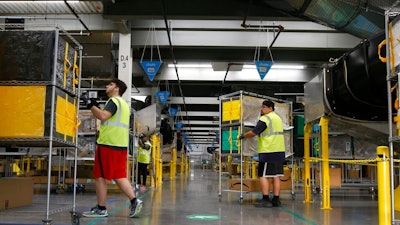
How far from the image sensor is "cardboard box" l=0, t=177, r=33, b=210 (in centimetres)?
625

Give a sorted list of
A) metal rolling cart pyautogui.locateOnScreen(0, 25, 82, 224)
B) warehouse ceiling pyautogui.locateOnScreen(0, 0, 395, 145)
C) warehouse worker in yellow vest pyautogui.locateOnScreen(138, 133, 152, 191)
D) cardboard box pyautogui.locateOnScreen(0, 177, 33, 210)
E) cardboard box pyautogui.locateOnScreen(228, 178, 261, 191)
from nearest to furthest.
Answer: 1. metal rolling cart pyautogui.locateOnScreen(0, 25, 82, 224)
2. cardboard box pyautogui.locateOnScreen(0, 177, 33, 210)
3. warehouse ceiling pyautogui.locateOnScreen(0, 0, 395, 145)
4. cardboard box pyautogui.locateOnScreen(228, 178, 261, 191)
5. warehouse worker in yellow vest pyautogui.locateOnScreen(138, 133, 152, 191)

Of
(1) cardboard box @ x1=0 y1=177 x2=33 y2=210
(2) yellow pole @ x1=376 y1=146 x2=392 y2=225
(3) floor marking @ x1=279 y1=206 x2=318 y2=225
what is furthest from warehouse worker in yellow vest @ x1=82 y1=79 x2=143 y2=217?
(2) yellow pole @ x1=376 y1=146 x2=392 y2=225

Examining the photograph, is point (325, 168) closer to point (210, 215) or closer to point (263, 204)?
point (263, 204)

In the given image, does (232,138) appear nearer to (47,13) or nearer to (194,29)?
(194,29)

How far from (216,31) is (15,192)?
24.1 feet

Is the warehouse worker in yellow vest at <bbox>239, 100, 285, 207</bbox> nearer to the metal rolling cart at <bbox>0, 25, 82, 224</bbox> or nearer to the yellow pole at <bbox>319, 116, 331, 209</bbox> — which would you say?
the yellow pole at <bbox>319, 116, 331, 209</bbox>

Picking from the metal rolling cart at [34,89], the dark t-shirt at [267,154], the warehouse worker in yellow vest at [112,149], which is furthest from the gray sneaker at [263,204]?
the metal rolling cart at [34,89]

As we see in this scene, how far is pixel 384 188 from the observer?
13.1ft

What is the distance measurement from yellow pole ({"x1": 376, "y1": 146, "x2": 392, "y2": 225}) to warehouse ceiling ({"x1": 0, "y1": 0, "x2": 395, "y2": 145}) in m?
3.13

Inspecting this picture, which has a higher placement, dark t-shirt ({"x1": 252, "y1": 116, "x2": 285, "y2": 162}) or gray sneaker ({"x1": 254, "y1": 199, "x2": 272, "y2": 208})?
dark t-shirt ({"x1": 252, "y1": 116, "x2": 285, "y2": 162})

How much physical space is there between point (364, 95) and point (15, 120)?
180 inches

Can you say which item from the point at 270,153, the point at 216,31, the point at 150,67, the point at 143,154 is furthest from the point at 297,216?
the point at 216,31

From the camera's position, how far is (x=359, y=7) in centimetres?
666

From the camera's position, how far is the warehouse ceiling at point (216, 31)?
7.54 meters
